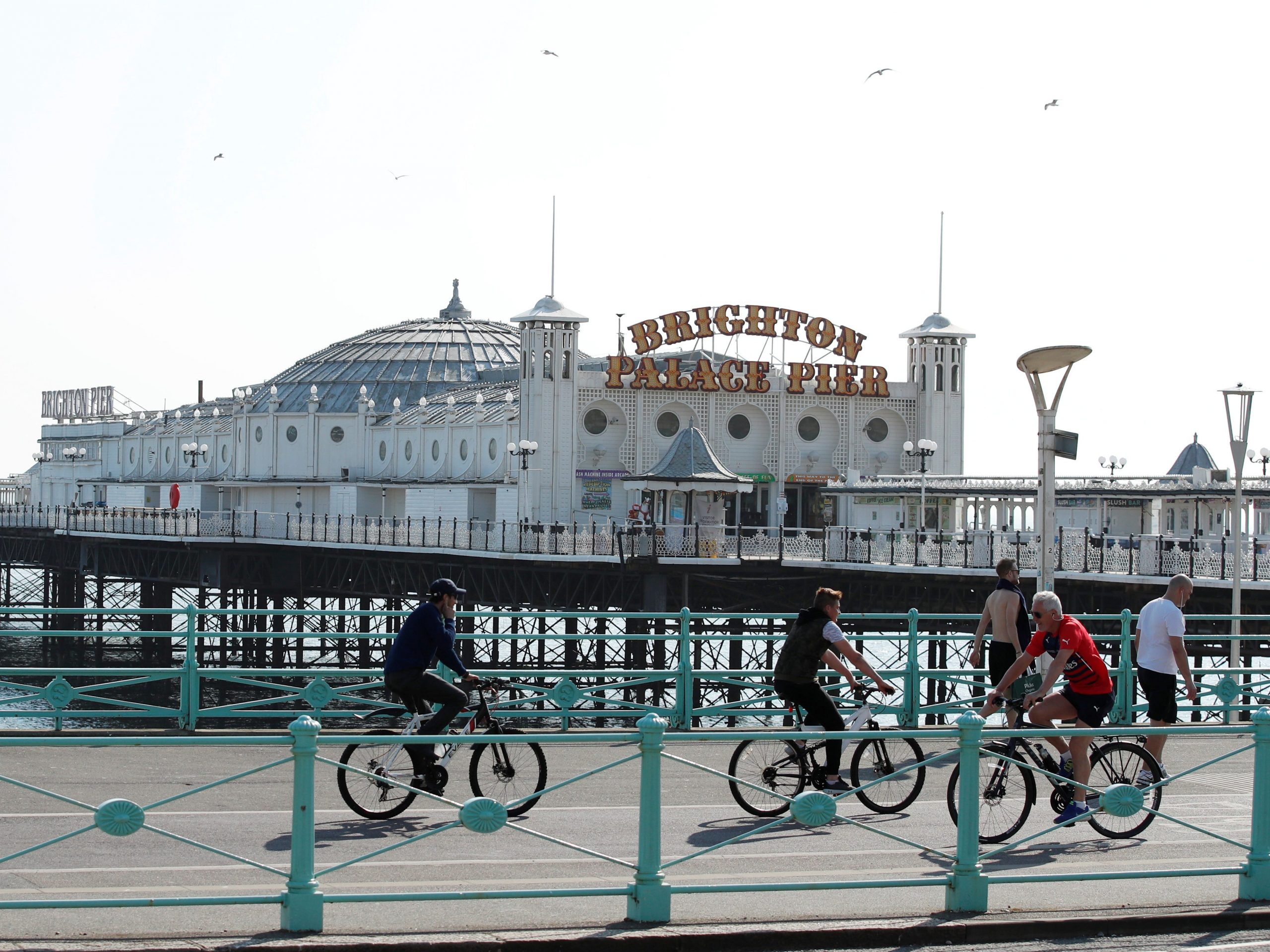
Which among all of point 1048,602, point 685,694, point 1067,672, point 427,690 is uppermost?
point 1048,602

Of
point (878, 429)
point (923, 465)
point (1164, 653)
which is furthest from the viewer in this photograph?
point (878, 429)

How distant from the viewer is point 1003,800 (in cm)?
1259

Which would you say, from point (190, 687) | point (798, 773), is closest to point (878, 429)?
point (190, 687)

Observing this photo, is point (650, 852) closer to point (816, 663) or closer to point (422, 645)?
point (422, 645)

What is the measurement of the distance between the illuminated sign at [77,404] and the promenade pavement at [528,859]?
330 feet

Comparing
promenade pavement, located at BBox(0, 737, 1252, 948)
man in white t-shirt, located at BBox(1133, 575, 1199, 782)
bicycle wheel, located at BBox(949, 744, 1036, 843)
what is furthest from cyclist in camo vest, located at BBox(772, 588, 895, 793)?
man in white t-shirt, located at BBox(1133, 575, 1199, 782)

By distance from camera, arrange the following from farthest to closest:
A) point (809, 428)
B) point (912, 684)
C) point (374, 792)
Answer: point (809, 428) < point (912, 684) < point (374, 792)

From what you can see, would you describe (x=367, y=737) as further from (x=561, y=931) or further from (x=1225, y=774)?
(x=1225, y=774)

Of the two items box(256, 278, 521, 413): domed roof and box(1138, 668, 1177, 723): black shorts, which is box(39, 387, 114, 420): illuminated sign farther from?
box(1138, 668, 1177, 723): black shorts

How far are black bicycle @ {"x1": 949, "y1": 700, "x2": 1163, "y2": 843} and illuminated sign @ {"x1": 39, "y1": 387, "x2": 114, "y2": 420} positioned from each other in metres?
103

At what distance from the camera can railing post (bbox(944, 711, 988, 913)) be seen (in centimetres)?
1060

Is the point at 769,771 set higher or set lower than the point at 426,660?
lower

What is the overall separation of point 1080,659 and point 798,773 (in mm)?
2384

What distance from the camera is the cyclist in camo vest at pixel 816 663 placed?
13750 millimetres
